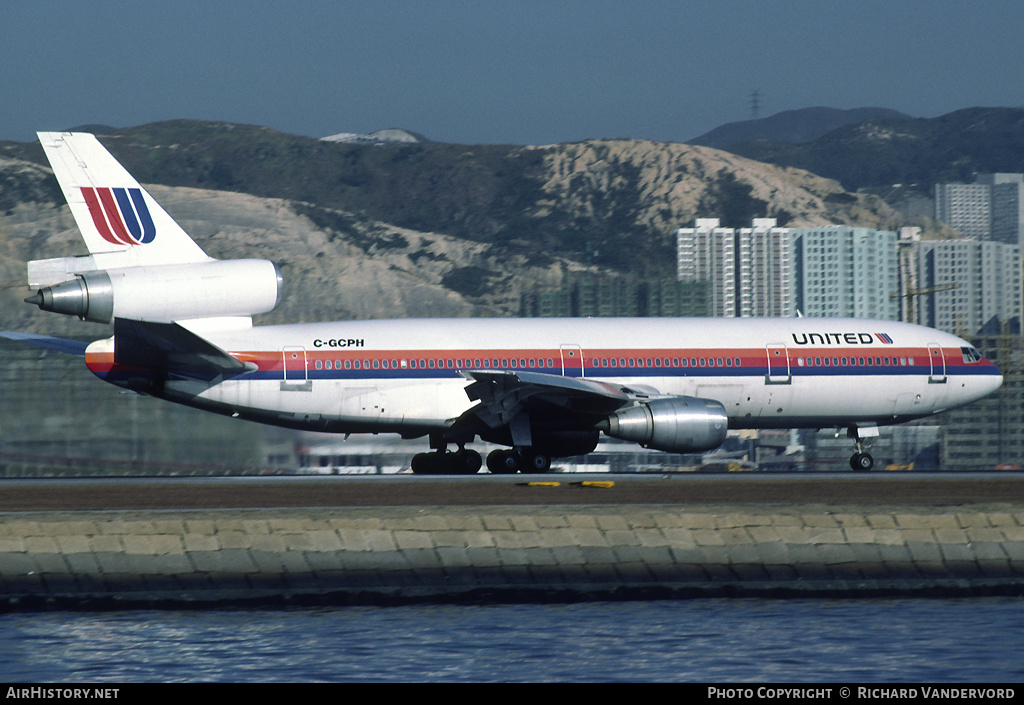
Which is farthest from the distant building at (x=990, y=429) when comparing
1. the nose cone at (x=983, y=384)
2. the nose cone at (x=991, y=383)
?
the nose cone at (x=983, y=384)

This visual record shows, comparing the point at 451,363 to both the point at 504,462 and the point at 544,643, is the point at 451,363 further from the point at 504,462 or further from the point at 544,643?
the point at 544,643

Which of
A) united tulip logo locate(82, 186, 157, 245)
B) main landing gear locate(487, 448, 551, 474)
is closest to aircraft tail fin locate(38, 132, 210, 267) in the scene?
united tulip logo locate(82, 186, 157, 245)

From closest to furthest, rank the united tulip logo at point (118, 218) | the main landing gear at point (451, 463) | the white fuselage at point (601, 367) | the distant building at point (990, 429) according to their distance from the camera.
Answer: the united tulip logo at point (118, 218) < the white fuselage at point (601, 367) < the main landing gear at point (451, 463) < the distant building at point (990, 429)

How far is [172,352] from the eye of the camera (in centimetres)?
3331

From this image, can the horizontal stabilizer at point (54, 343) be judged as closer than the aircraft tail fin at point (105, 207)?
No

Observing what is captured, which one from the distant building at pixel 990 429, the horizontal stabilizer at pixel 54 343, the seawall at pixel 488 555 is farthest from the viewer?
the distant building at pixel 990 429

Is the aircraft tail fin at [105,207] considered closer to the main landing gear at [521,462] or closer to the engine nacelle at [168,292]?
the engine nacelle at [168,292]

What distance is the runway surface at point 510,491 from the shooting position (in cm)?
2697

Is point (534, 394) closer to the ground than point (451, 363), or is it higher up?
closer to the ground

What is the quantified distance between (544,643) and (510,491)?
8994mm

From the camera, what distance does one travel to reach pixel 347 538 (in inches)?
915

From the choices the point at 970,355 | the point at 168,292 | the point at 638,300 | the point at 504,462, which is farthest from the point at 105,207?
the point at 638,300

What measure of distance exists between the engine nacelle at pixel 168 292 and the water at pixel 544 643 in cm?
1174

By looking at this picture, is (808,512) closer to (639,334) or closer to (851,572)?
(851,572)
